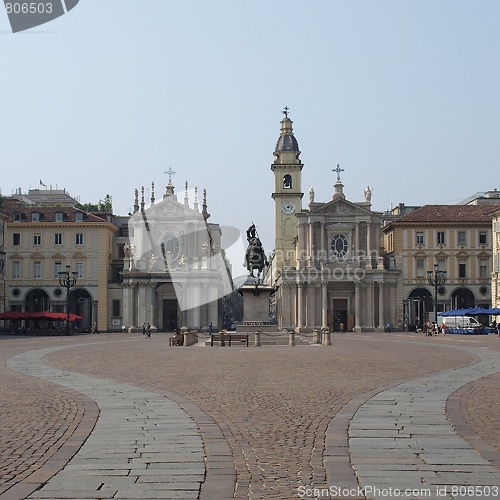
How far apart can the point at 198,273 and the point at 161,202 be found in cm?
1040

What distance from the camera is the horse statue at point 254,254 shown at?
184 feet

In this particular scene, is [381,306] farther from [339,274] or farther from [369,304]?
[339,274]

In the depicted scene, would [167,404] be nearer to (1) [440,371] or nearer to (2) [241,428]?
(2) [241,428]

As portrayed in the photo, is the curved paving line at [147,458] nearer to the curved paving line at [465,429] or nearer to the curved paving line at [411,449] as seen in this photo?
the curved paving line at [411,449]

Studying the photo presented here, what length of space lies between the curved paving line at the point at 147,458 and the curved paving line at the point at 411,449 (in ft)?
6.22

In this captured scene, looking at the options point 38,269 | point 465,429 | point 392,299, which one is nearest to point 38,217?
point 38,269

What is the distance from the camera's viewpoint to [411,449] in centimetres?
1197

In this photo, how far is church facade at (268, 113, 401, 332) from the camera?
9662 centimetres

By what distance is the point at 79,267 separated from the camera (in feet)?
308

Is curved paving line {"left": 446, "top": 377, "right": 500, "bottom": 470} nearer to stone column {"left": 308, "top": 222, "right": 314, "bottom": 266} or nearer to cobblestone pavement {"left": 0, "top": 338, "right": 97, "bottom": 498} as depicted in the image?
cobblestone pavement {"left": 0, "top": 338, "right": 97, "bottom": 498}

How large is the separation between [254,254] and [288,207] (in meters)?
58.1

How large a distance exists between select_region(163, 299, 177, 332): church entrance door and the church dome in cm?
2958

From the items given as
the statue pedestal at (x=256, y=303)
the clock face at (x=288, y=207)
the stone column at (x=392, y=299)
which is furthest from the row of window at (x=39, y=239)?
the statue pedestal at (x=256, y=303)

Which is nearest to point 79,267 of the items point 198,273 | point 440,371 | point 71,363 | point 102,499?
point 198,273
